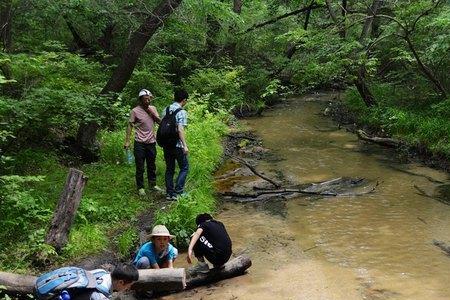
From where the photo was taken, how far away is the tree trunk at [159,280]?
5.97 metres

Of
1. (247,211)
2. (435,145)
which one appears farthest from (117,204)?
(435,145)

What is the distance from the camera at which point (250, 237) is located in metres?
8.66

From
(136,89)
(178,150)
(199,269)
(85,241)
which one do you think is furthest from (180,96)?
(136,89)

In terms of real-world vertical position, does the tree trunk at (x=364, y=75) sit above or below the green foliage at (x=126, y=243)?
above

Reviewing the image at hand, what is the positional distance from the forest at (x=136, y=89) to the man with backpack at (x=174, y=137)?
1.65ft

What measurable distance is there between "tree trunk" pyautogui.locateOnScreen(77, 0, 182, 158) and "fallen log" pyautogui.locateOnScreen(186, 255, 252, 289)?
16.7ft

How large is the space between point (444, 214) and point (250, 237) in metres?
4.24

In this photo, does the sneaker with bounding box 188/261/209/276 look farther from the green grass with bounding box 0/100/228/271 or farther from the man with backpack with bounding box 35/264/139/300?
the man with backpack with bounding box 35/264/139/300

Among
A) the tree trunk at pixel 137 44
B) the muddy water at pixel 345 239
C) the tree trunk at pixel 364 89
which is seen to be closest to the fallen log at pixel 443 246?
the muddy water at pixel 345 239

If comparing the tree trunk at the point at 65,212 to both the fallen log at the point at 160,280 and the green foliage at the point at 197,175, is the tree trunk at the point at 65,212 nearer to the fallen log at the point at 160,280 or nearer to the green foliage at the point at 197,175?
the fallen log at the point at 160,280

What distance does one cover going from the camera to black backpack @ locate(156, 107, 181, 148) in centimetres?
876

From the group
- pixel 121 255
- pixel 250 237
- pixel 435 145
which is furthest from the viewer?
pixel 435 145

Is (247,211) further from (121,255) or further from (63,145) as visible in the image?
(63,145)

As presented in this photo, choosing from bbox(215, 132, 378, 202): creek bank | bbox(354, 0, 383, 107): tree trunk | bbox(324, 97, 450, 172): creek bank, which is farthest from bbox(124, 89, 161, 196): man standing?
bbox(354, 0, 383, 107): tree trunk
